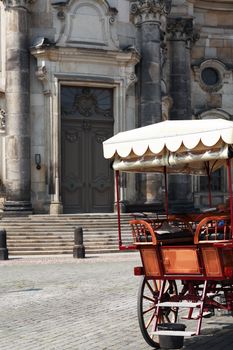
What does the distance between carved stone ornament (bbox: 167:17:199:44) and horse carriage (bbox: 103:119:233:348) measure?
22415mm

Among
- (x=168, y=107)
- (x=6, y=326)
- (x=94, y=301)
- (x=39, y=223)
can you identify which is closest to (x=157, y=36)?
(x=168, y=107)

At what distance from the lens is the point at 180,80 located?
30.2 m

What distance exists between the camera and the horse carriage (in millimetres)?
7664

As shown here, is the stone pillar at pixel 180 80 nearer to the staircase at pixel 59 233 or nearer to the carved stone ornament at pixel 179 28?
the carved stone ornament at pixel 179 28

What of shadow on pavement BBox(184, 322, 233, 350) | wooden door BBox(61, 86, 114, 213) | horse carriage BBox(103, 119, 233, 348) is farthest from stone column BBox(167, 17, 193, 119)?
horse carriage BBox(103, 119, 233, 348)

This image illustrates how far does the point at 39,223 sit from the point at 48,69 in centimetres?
585

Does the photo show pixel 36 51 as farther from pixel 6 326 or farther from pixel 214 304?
pixel 214 304

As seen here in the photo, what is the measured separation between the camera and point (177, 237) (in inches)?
335

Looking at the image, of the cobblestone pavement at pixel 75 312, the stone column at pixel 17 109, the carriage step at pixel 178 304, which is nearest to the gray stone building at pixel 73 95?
the stone column at pixel 17 109

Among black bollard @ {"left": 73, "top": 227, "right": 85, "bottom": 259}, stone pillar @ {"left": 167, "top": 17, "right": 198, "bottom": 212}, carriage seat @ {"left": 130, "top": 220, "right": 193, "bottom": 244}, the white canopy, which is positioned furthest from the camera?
stone pillar @ {"left": 167, "top": 17, "right": 198, "bottom": 212}

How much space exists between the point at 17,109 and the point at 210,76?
38.2 ft

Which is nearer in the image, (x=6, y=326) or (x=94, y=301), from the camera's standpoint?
(x=6, y=326)

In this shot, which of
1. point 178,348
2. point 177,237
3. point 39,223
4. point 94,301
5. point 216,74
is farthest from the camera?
point 216,74

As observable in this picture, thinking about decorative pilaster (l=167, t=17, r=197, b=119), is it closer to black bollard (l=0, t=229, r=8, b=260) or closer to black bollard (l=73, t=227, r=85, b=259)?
black bollard (l=73, t=227, r=85, b=259)
